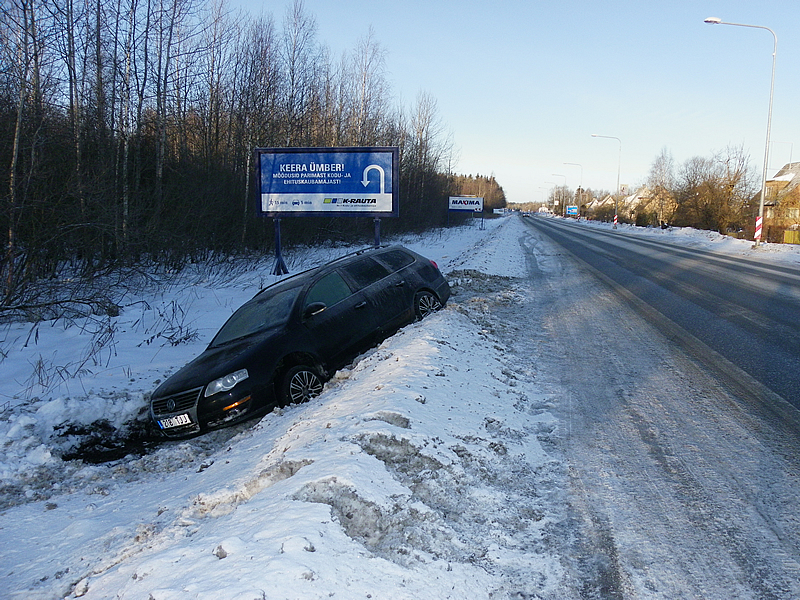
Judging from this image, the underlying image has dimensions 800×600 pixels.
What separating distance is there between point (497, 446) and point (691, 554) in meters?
1.55

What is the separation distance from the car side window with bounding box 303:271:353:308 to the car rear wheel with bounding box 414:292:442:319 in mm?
1621

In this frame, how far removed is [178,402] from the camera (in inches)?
226

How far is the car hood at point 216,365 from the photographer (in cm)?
579

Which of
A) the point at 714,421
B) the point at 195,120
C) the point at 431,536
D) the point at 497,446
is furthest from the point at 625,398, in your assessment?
the point at 195,120

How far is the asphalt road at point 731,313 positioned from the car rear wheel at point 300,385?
4.46 meters

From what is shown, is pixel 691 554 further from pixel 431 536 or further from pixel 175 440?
pixel 175 440

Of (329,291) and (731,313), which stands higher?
(329,291)

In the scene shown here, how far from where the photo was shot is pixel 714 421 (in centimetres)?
480

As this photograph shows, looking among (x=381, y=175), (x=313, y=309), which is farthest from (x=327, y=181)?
(x=313, y=309)

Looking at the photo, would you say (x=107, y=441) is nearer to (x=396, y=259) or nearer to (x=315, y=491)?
(x=315, y=491)

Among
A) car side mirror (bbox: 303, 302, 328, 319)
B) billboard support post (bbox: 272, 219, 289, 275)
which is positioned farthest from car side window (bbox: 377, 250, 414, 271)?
billboard support post (bbox: 272, 219, 289, 275)

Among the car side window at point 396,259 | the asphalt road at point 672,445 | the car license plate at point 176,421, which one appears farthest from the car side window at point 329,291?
the asphalt road at point 672,445

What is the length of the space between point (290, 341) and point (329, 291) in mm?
1145

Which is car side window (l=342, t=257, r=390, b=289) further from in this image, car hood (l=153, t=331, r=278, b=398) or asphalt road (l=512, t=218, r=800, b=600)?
asphalt road (l=512, t=218, r=800, b=600)
